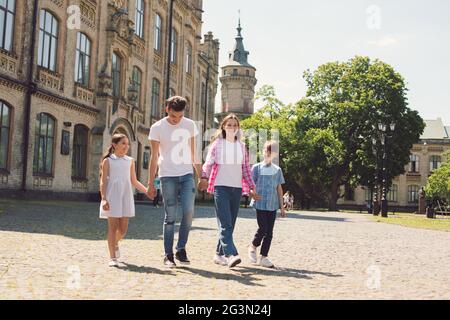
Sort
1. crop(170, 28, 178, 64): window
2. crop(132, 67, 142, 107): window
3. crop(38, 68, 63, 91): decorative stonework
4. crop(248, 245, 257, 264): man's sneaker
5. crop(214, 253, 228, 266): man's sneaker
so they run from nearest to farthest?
1. crop(214, 253, 228, 266): man's sneaker
2. crop(248, 245, 257, 264): man's sneaker
3. crop(38, 68, 63, 91): decorative stonework
4. crop(132, 67, 142, 107): window
5. crop(170, 28, 178, 64): window

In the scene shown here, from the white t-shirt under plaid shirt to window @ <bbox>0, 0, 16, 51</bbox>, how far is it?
14.5 metres

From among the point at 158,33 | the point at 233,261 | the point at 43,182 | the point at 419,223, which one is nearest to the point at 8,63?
the point at 43,182

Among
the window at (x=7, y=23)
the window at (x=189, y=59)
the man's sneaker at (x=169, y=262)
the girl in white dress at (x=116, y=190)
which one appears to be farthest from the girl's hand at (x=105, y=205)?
the window at (x=189, y=59)

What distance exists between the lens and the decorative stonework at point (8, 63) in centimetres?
1844

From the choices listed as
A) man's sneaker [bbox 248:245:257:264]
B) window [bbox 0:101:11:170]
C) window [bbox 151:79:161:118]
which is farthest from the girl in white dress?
window [bbox 151:79:161:118]

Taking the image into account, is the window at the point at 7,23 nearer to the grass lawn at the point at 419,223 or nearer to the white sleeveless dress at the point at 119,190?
the white sleeveless dress at the point at 119,190

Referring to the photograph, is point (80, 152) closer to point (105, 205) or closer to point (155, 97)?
point (155, 97)

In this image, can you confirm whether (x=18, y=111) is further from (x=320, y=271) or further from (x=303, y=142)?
(x=303, y=142)

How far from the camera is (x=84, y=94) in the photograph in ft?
78.9

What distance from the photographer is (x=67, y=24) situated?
74.0 ft

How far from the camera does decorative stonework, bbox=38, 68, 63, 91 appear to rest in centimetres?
2078

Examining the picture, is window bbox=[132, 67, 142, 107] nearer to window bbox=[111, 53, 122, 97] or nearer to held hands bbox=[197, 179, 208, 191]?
window bbox=[111, 53, 122, 97]

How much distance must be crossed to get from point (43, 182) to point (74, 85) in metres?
4.85
